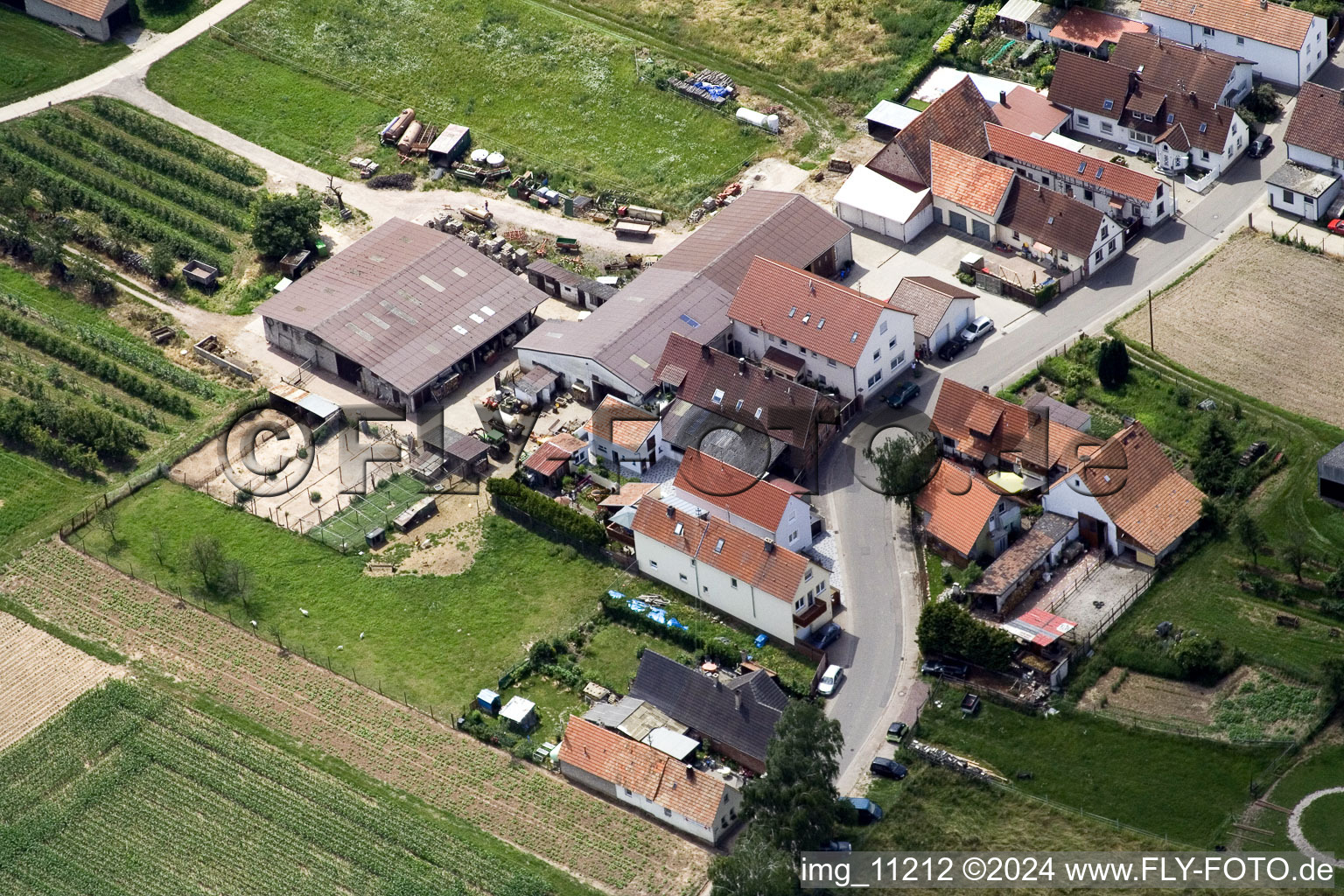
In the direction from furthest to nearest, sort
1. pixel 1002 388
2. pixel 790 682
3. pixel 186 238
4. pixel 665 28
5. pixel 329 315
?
pixel 665 28 < pixel 186 238 < pixel 329 315 < pixel 1002 388 < pixel 790 682

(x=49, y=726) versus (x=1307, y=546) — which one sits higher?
(x=1307, y=546)

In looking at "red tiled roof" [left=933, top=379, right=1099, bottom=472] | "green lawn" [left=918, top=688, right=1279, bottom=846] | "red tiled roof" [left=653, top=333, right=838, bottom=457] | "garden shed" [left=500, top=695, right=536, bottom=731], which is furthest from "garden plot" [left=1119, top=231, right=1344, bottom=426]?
"garden shed" [left=500, top=695, right=536, bottom=731]

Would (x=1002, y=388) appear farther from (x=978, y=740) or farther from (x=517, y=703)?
(x=517, y=703)

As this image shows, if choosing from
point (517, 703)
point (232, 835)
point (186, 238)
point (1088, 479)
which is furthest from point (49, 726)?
point (1088, 479)

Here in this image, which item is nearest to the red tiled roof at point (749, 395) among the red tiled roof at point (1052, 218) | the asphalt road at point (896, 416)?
the asphalt road at point (896, 416)

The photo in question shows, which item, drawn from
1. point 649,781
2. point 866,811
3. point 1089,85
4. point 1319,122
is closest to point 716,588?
point 649,781

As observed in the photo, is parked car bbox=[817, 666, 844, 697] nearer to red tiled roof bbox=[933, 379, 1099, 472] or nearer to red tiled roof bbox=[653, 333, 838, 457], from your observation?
red tiled roof bbox=[653, 333, 838, 457]

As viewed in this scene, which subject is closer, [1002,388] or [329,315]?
[1002,388]
